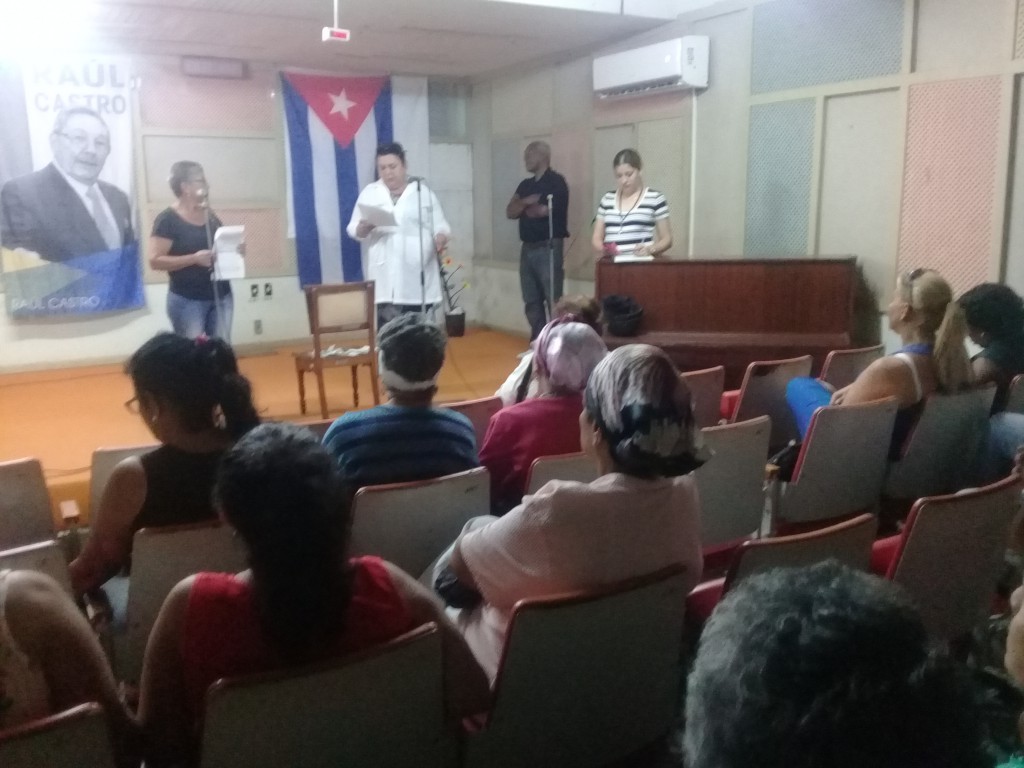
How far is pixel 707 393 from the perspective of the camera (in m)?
3.37

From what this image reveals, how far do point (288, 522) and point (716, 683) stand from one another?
0.74 metres

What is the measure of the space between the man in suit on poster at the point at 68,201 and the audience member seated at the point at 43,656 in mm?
5872

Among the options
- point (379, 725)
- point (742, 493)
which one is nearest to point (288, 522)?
point (379, 725)

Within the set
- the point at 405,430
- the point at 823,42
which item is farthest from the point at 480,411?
the point at 823,42

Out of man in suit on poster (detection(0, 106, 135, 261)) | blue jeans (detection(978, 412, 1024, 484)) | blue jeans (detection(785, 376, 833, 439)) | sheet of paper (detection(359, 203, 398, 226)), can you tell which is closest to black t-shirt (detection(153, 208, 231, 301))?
sheet of paper (detection(359, 203, 398, 226))

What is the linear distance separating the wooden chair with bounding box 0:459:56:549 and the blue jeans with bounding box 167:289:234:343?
2.69m

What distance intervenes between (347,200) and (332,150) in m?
0.43

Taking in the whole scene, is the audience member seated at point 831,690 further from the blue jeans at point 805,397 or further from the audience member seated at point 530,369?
the blue jeans at point 805,397

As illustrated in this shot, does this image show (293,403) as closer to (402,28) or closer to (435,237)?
(435,237)

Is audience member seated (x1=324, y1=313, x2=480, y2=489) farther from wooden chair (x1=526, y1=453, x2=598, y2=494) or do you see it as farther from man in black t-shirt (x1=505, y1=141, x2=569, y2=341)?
man in black t-shirt (x1=505, y1=141, x2=569, y2=341)

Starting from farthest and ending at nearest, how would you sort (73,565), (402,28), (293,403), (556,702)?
(402,28)
(293,403)
(73,565)
(556,702)

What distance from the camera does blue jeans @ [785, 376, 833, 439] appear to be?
314cm

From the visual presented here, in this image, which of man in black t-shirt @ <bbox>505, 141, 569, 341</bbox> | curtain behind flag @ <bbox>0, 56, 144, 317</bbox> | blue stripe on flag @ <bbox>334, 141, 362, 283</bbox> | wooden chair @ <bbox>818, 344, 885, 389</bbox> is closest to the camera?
wooden chair @ <bbox>818, 344, 885, 389</bbox>

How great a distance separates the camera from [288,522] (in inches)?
49.6
